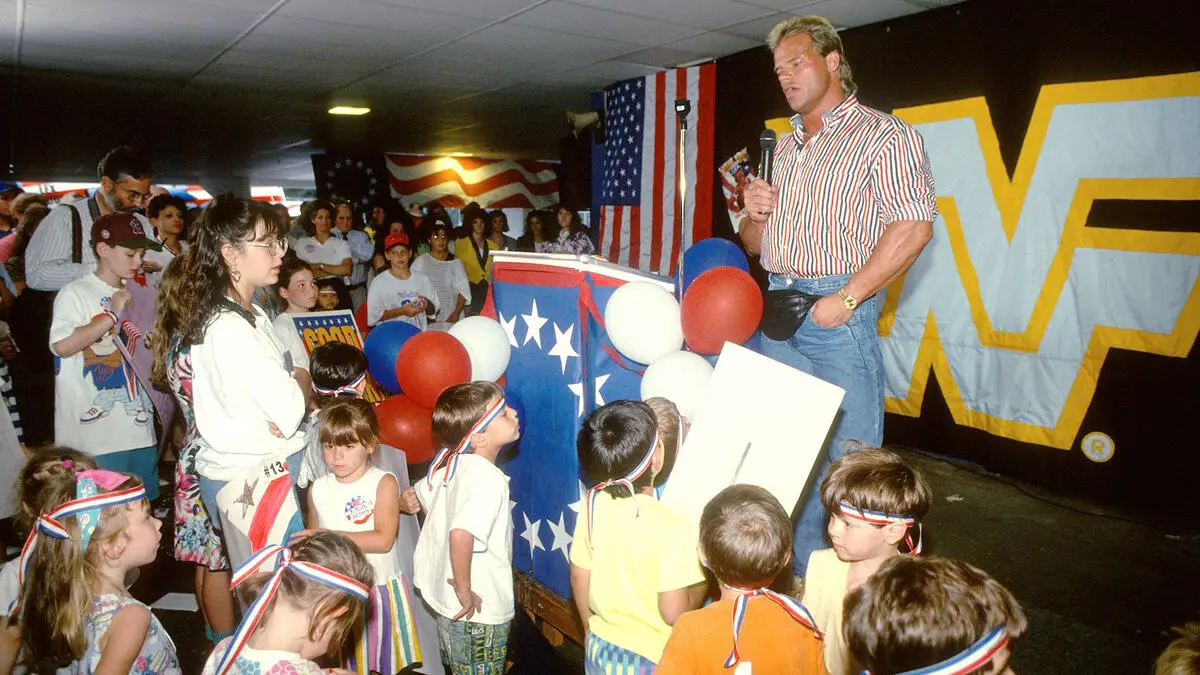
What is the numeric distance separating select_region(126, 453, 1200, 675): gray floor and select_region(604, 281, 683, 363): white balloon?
129cm

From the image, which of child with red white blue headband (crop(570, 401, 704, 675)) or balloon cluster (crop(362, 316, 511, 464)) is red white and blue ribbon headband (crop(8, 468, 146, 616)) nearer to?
A: balloon cluster (crop(362, 316, 511, 464))

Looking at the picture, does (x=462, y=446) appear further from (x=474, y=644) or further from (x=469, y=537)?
(x=474, y=644)

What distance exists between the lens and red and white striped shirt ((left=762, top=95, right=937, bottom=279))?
2.29 metres

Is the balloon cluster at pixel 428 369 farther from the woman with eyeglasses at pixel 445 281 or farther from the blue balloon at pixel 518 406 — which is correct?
the woman with eyeglasses at pixel 445 281

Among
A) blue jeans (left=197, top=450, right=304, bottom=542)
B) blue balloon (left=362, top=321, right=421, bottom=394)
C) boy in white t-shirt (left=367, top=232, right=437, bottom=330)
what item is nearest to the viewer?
blue jeans (left=197, top=450, right=304, bottom=542)

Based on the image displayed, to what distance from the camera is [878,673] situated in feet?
4.48

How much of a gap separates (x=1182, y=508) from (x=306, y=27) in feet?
20.8

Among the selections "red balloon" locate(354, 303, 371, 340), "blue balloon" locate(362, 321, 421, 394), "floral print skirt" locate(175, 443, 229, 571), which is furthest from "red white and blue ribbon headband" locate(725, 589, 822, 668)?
"red balloon" locate(354, 303, 371, 340)

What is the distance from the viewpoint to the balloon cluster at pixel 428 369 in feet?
9.39

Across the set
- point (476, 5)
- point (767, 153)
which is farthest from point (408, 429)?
point (476, 5)

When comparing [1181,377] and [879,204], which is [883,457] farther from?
[1181,377]

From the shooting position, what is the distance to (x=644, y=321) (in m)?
2.67

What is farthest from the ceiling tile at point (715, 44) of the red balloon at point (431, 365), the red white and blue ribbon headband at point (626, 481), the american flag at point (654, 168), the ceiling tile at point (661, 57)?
the red white and blue ribbon headband at point (626, 481)

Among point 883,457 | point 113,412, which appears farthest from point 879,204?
point 113,412
